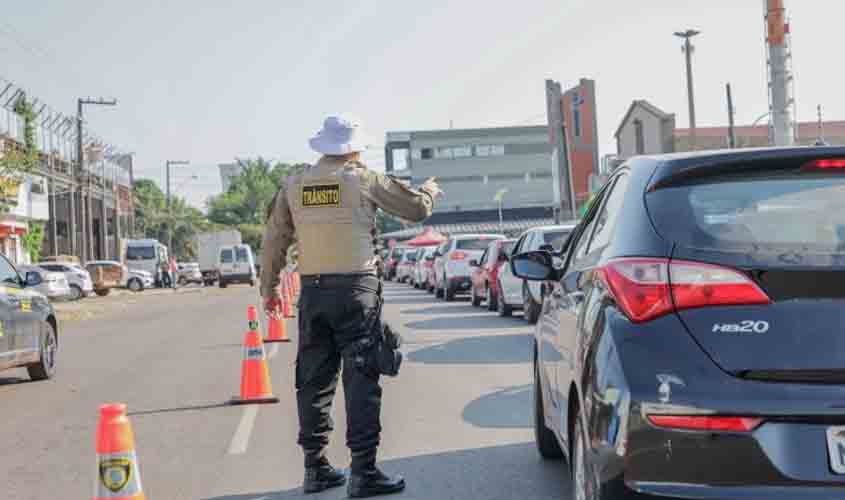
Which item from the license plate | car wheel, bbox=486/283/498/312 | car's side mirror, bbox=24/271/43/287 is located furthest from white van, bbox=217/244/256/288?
the license plate

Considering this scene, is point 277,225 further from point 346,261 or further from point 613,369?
point 613,369

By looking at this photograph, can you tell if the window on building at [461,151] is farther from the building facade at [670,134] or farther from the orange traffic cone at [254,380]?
the orange traffic cone at [254,380]

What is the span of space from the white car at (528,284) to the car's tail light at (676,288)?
1385 centimetres

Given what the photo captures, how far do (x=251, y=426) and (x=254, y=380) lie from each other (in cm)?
147

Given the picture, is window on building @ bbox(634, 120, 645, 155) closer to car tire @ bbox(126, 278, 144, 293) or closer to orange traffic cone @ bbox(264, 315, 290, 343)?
car tire @ bbox(126, 278, 144, 293)

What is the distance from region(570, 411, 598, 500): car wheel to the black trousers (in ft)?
5.40

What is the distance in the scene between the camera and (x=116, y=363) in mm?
17031

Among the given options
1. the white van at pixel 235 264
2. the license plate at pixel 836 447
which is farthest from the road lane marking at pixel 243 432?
the white van at pixel 235 264

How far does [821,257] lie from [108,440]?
3.28m

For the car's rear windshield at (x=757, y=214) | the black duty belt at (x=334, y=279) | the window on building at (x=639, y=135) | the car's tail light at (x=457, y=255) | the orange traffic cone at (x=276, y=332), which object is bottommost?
the orange traffic cone at (x=276, y=332)

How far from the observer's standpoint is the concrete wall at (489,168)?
124875mm

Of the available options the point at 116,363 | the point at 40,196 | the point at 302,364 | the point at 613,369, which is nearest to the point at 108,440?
the point at 302,364

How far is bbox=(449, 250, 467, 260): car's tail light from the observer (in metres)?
29.8

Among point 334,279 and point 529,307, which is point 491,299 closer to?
point 529,307
